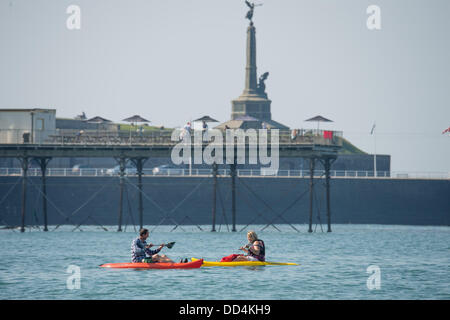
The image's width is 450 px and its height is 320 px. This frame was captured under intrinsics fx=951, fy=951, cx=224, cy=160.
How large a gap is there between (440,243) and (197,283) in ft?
103

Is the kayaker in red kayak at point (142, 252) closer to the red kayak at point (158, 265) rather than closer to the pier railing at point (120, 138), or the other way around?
the red kayak at point (158, 265)

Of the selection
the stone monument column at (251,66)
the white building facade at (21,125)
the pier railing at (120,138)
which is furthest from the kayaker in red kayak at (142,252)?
the stone monument column at (251,66)

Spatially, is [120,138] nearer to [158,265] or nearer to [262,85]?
[158,265]

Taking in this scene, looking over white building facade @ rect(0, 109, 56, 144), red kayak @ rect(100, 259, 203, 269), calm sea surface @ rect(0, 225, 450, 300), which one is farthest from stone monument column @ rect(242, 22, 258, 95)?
red kayak @ rect(100, 259, 203, 269)

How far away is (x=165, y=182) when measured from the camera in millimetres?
92000

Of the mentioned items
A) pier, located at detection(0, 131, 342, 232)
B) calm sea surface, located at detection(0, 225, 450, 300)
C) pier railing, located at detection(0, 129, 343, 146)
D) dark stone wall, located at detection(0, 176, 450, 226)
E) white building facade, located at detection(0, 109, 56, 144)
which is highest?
white building facade, located at detection(0, 109, 56, 144)

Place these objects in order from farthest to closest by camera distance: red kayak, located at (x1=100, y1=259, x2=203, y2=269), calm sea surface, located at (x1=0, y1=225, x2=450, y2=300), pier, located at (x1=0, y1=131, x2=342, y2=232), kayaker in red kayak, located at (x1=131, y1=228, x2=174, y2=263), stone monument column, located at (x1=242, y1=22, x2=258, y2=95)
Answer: stone monument column, located at (x1=242, y1=22, x2=258, y2=95) < pier, located at (x1=0, y1=131, x2=342, y2=232) < red kayak, located at (x1=100, y1=259, x2=203, y2=269) < kayaker in red kayak, located at (x1=131, y1=228, x2=174, y2=263) < calm sea surface, located at (x1=0, y1=225, x2=450, y2=300)

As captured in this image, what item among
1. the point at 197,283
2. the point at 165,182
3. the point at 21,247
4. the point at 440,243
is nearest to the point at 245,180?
the point at 165,182

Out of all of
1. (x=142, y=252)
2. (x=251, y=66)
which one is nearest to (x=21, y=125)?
(x=142, y=252)

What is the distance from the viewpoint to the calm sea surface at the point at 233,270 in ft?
120

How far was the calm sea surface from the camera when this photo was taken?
36.7 metres

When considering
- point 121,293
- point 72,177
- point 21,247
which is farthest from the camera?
point 72,177

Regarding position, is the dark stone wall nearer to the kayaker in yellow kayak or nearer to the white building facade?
the white building facade
